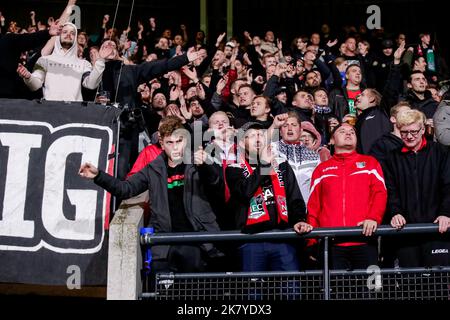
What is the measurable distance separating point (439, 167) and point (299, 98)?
11.4ft

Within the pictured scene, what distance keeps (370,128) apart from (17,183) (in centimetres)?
370

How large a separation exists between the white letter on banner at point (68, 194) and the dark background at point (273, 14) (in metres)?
14.6

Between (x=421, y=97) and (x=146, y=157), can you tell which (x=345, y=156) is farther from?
(x=421, y=97)

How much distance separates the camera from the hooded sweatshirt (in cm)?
975

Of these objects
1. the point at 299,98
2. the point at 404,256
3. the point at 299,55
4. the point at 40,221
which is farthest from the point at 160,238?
the point at 299,55

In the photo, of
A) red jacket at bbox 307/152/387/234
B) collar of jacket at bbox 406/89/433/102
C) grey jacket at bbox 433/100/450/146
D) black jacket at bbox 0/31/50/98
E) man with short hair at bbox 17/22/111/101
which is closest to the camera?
red jacket at bbox 307/152/387/234

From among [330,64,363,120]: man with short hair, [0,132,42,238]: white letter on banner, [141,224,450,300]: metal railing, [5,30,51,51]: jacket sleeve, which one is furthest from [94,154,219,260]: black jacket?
[330,64,363,120]: man with short hair

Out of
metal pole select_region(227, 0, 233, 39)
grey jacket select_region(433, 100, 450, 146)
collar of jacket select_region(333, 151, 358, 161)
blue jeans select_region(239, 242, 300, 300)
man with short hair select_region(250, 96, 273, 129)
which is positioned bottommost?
blue jeans select_region(239, 242, 300, 300)

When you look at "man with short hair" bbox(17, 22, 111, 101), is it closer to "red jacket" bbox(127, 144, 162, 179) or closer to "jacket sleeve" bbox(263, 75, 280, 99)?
"red jacket" bbox(127, 144, 162, 179)

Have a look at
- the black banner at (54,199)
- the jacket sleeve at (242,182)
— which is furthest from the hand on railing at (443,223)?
the black banner at (54,199)

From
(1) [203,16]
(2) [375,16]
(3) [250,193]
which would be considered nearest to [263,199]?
(3) [250,193]

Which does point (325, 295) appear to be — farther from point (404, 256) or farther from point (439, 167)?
point (439, 167)

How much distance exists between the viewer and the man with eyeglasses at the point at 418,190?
7531 millimetres

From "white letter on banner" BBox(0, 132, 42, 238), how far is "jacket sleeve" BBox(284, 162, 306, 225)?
2196mm
